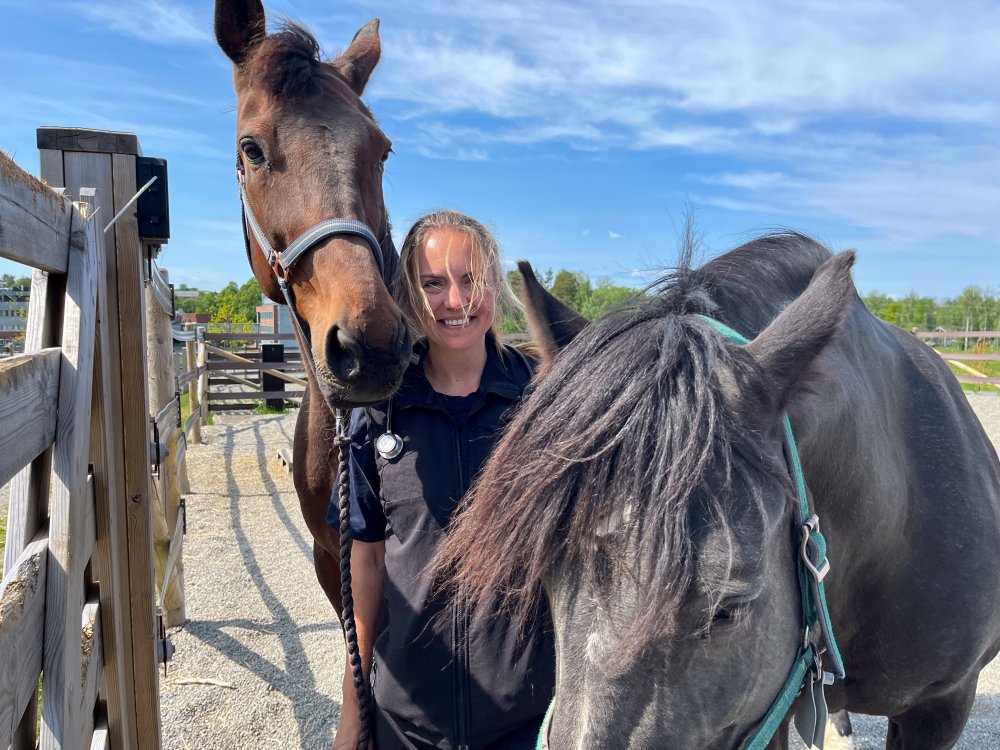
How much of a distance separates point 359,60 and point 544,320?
193 cm

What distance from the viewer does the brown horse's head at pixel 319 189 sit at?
184 centimetres

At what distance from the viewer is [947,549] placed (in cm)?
199

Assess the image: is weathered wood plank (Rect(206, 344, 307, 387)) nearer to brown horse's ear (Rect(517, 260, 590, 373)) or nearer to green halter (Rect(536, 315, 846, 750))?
brown horse's ear (Rect(517, 260, 590, 373))

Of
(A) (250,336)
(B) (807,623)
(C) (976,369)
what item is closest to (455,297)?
(B) (807,623)

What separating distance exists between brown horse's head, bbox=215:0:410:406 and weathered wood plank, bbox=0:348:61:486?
70cm

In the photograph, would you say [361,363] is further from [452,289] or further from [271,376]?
[271,376]

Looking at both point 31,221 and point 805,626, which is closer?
point 31,221

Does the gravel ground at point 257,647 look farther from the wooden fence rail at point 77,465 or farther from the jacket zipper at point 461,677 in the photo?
the jacket zipper at point 461,677

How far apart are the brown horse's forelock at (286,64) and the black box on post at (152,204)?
487 mm

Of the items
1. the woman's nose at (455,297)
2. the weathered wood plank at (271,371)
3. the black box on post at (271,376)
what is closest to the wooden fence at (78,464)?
the woman's nose at (455,297)

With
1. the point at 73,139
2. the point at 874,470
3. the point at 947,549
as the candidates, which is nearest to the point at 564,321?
the point at 874,470

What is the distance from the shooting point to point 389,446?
1.85 meters

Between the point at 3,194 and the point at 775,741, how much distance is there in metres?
1.91

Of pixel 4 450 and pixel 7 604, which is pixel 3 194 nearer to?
pixel 4 450
